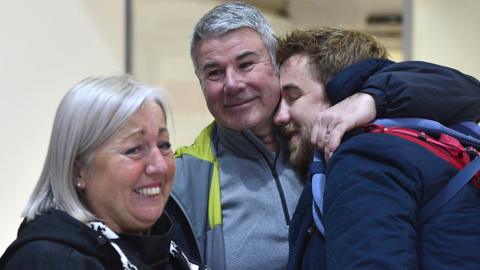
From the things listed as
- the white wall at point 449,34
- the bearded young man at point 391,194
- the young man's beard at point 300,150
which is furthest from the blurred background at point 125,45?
the bearded young man at point 391,194

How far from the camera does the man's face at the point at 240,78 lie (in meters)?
1.97

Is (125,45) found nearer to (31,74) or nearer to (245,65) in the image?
(31,74)

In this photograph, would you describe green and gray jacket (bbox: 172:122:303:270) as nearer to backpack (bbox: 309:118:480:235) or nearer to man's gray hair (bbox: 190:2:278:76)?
man's gray hair (bbox: 190:2:278:76)

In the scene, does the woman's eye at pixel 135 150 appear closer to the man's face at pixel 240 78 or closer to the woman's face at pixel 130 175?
the woman's face at pixel 130 175

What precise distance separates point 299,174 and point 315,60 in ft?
1.31

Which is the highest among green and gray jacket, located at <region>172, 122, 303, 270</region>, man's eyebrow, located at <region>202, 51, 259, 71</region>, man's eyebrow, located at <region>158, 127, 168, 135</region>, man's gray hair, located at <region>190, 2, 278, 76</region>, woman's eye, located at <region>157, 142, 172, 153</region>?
man's gray hair, located at <region>190, 2, 278, 76</region>

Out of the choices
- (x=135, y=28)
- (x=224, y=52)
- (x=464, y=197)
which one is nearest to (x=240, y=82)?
(x=224, y=52)

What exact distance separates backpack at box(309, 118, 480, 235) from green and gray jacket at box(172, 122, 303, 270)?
41 centimetres

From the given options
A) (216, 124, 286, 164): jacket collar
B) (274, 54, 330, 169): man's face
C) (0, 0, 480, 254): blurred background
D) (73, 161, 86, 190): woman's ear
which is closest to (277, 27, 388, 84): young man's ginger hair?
(274, 54, 330, 169): man's face

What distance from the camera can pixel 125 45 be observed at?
178 inches

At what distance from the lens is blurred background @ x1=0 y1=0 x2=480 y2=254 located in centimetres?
367

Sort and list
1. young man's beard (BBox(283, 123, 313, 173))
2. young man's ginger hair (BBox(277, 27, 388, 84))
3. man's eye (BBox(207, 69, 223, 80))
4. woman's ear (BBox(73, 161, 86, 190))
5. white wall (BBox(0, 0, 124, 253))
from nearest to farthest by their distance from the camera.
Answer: woman's ear (BBox(73, 161, 86, 190)) < young man's ginger hair (BBox(277, 27, 388, 84)) < young man's beard (BBox(283, 123, 313, 173)) < man's eye (BBox(207, 69, 223, 80)) < white wall (BBox(0, 0, 124, 253))

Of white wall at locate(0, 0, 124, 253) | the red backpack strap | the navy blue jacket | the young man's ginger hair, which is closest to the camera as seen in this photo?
the navy blue jacket

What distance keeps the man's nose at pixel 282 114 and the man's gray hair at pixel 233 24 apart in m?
0.11
